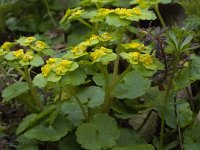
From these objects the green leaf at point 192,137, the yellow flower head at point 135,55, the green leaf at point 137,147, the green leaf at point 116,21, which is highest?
the green leaf at point 116,21

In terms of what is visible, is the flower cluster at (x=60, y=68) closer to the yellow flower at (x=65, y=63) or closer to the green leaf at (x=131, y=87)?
the yellow flower at (x=65, y=63)

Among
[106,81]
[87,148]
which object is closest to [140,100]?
[106,81]

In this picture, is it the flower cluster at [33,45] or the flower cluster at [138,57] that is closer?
the flower cluster at [138,57]

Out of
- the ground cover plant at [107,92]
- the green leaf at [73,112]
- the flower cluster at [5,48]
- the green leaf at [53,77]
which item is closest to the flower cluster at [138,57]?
the ground cover plant at [107,92]

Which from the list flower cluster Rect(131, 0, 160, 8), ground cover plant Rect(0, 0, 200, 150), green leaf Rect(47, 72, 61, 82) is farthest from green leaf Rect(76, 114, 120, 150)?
flower cluster Rect(131, 0, 160, 8)

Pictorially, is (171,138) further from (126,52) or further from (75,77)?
(75,77)

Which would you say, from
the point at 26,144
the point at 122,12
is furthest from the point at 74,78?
the point at 26,144

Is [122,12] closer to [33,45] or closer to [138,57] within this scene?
[138,57]
